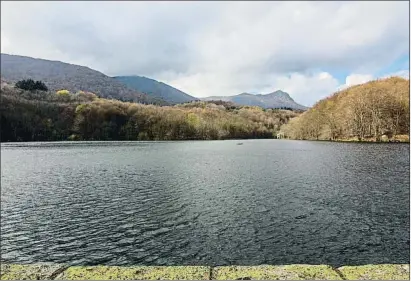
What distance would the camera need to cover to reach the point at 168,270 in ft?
22.6

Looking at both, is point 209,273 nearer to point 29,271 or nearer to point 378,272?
point 378,272

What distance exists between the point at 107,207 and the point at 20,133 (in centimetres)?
19479

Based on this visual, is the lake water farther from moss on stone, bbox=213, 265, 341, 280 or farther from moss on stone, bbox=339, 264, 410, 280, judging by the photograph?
moss on stone, bbox=339, 264, 410, 280

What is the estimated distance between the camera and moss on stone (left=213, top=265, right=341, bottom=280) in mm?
6359

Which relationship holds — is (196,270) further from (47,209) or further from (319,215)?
(47,209)

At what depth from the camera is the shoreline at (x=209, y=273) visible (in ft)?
20.9

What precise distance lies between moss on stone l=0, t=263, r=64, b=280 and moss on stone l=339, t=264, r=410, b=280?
18.4ft

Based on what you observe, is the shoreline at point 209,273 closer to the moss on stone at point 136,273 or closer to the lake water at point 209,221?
the moss on stone at point 136,273

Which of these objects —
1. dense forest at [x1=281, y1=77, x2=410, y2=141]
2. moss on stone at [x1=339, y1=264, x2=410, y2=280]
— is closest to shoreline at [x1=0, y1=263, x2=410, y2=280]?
moss on stone at [x1=339, y1=264, x2=410, y2=280]

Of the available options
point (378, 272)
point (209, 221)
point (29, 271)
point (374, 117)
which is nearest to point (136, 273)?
point (29, 271)

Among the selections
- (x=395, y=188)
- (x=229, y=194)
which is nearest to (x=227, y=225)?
(x=229, y=194)

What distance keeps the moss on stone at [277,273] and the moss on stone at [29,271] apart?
10.5ft

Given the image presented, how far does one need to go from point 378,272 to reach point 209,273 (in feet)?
10.5

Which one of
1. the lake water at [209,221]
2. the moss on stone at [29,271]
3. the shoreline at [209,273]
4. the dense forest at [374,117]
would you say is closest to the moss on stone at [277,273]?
the shoreline at [209,273]
